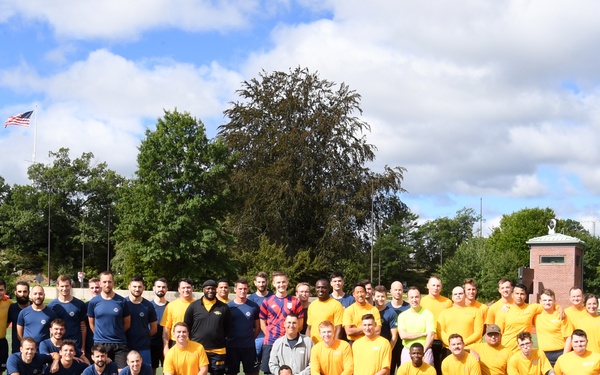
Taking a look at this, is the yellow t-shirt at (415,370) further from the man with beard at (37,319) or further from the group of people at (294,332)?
the man with beard at (37,319)

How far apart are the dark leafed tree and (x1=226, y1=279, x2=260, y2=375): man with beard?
2973 cm

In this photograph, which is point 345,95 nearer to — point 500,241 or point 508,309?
point 508,309

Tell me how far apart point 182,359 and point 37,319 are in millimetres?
2033

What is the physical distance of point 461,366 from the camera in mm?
9133

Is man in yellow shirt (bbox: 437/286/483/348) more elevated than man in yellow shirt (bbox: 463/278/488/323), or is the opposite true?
man in yellow shirt (bbox: 463/278/488/323)

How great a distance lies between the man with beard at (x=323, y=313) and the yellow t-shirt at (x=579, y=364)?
2.90m

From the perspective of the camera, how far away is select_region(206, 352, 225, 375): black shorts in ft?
33.6

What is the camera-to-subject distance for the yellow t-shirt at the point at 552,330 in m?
10.7

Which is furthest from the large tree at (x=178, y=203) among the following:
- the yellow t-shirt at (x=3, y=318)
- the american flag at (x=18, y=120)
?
the yellow t-shirt at (x=3, y=318)

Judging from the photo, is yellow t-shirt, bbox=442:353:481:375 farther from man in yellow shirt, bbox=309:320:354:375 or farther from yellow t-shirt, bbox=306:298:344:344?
yellow t-shirt, bbox=306:298:344:344

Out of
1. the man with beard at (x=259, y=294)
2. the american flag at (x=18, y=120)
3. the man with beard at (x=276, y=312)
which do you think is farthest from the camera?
the american flag at (x=18, y=120)

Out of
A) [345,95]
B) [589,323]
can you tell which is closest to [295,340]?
[589,323]

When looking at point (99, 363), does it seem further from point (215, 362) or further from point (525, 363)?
point (525, 363)

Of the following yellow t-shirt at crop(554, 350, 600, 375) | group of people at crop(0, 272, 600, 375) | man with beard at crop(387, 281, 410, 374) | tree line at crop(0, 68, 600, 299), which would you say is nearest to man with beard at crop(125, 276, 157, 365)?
group of people at crop(0, 272, 600, 375)
